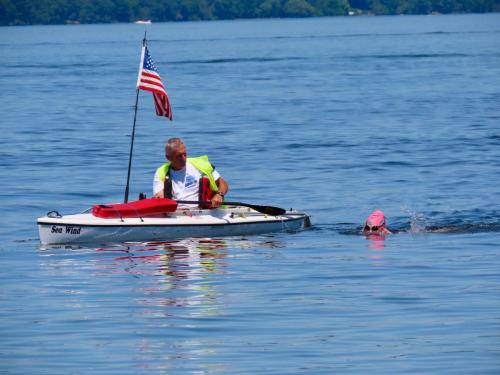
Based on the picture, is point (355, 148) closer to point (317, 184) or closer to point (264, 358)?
point (317, 184)

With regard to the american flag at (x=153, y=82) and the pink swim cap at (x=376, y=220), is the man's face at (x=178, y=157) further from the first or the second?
the pink swim cap at (x=376, y=220)

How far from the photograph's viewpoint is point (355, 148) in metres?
34.1

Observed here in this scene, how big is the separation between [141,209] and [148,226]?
251mm

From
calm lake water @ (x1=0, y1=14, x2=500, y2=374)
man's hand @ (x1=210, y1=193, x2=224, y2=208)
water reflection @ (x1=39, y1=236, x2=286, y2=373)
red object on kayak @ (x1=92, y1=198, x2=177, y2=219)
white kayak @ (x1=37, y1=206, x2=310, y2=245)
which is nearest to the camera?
calm lake water @ (x1=0, y1=14, x2=500, y2=374)

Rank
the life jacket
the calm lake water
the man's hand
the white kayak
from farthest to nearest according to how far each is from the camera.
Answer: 1. the man's hand
2. the life jacket
3. the white kayak
4. the calm lake water

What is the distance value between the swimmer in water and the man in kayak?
2359 mm

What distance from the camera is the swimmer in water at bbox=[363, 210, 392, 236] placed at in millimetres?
20250

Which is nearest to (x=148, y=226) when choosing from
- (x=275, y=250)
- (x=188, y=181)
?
(x=188, y=181)

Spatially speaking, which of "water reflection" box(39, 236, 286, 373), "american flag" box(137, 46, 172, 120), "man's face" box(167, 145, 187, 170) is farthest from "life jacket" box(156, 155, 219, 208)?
"american flag" box(137, 46, 172, 120)

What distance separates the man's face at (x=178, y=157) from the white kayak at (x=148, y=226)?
26.3 inches

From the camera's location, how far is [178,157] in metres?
18.9

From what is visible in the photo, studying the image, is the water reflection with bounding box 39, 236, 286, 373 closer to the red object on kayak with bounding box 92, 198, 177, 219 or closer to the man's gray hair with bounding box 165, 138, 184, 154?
the red object on kayak with bounding box 92, 198, 177, 219

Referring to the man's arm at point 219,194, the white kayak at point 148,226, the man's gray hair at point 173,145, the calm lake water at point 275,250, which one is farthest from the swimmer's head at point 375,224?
the man's gray hair at point 173,145

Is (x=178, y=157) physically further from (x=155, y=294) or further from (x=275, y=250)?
(x=155, y=294)
